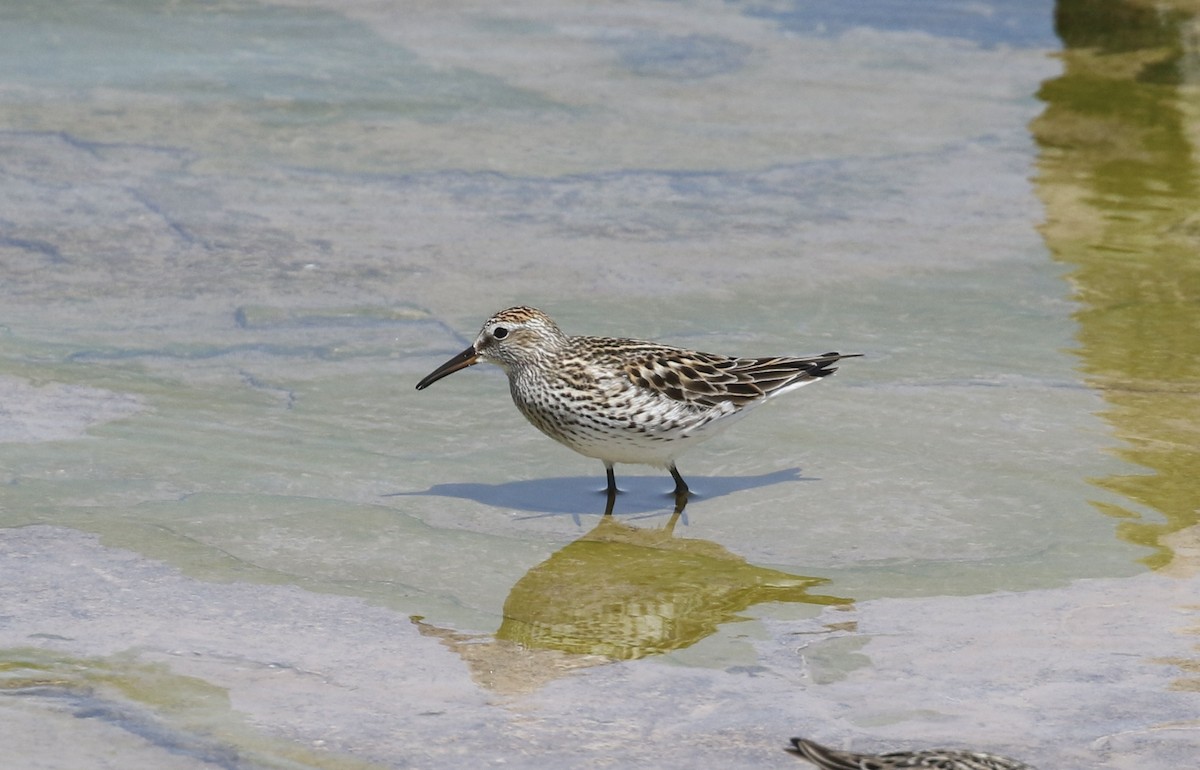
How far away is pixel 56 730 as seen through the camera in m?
6.49

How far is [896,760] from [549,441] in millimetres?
4833

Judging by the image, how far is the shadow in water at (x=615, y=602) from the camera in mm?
7449

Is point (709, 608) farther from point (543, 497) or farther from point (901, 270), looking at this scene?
point (901, 270)

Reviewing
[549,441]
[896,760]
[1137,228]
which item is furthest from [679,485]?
[1137,228]

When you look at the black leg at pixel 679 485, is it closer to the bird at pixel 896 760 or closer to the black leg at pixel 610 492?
the black leg at pixel 610 492

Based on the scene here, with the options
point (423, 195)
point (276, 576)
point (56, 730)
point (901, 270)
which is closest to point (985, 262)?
point (901, 270)

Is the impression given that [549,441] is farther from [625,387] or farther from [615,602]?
[615,602]

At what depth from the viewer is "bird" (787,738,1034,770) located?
5598 mm

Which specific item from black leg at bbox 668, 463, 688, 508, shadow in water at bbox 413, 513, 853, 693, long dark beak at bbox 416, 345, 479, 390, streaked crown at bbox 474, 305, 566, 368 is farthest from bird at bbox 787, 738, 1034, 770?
long dark beak at bbox 416, 345, 479, 390

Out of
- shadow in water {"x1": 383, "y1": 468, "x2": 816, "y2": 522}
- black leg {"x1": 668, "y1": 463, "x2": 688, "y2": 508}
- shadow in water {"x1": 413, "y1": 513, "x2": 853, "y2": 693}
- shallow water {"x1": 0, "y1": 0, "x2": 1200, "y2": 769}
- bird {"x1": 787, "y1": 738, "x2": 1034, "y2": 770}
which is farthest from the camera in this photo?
black leg {"x1": 668, "y1": 463, "x2": 688, "y2": 508}

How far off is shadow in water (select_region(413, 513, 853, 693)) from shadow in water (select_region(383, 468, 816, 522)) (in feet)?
1.01

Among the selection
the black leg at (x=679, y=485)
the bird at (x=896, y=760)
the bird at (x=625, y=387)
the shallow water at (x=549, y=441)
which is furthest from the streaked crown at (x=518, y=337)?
the bird at (x=896, y=760)

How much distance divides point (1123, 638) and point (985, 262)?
5788mm

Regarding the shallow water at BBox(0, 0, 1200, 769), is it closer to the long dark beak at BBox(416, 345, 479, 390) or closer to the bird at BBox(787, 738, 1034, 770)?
the long dark beak at BBox(416, 345, 479, 390)
